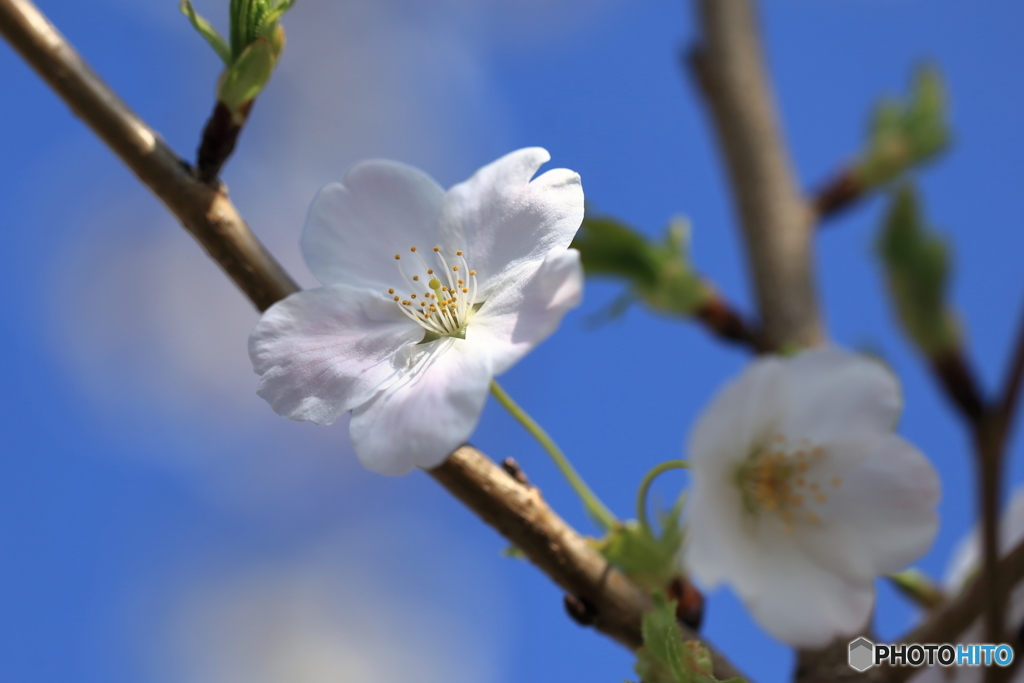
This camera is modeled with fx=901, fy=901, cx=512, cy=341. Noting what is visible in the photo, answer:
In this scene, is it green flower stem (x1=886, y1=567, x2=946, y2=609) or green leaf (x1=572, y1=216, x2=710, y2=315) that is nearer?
green flower stem (x1=886, y1=567, x2=946, y2=609)

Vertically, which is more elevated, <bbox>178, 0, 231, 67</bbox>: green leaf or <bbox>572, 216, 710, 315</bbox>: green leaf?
<bbox>572, 216, 710, 315</bbox>: green leaf

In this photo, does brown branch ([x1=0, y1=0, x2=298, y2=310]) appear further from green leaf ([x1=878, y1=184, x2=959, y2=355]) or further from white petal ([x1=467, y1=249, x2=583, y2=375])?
green leaf ([x1=878, y1=184, x2=959, y2=355])

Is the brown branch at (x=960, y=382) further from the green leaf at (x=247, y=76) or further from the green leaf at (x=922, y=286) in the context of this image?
the green leaf at (x=247, y=76)

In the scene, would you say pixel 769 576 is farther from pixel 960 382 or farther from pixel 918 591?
pixel 918 591

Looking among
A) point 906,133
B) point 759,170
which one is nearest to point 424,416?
point 759,170

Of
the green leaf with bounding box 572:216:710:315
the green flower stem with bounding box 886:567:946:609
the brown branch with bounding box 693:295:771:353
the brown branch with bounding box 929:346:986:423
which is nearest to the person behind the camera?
the brown branch with bounding box 929:346:986:423

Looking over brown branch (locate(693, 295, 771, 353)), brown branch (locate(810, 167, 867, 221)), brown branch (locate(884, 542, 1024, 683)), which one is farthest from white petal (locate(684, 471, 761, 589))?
brown branch (locate(810, 167, 867, 221))

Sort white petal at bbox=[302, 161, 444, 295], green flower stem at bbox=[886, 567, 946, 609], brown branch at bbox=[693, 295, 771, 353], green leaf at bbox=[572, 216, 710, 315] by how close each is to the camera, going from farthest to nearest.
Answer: brown branch at bbox=[693, 295, 771, 353], green leaf at bbox=[572, 216, 710, 315], green flower stem at bbox=[886, 567, 946, 609], white petal at bbox=[302, 161, 444, 295]

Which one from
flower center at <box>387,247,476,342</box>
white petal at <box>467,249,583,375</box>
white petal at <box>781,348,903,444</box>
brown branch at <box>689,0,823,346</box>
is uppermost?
brown branch at <box>689,0,823,346</box>
